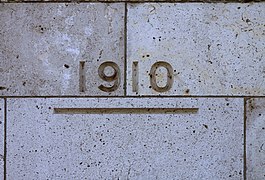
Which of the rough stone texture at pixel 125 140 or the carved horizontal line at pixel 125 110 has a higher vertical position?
the carved horizontal line at pixel 125 110

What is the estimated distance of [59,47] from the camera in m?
3.49

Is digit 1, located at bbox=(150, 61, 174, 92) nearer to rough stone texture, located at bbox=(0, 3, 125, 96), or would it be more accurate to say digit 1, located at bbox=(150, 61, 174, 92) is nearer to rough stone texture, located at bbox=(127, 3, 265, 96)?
rough stone texture, located at bbox=(127, 3, 265, 96)

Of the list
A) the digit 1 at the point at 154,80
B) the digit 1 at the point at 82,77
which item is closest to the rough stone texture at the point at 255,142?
the digit 1 at the point at 154,80

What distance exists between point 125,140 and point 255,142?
0.84 metres

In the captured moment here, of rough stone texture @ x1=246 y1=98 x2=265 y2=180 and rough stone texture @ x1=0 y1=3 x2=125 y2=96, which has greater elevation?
rough stone texture @ x1=0 y1=3 x2=125 y2=96

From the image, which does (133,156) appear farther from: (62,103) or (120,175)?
(62,103)

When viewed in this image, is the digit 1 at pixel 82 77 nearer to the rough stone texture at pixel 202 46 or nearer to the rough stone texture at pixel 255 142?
the rough stone texture at pixel 202 46

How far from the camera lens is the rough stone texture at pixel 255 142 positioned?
136 inches

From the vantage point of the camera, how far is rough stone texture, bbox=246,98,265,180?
3463 millimetres

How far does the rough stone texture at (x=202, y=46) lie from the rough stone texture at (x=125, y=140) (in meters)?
0.12

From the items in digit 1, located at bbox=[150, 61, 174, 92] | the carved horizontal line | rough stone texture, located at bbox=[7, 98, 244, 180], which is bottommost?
rough stone texture, located at bbox=[7, 98, 244, 180]

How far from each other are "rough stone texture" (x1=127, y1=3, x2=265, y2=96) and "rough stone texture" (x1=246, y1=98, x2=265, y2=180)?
10 cm

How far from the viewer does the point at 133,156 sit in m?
3.48

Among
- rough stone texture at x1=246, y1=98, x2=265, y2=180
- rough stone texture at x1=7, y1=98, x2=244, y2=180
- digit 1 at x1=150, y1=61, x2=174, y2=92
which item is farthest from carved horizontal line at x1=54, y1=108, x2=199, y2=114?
rough stone texture at x1=246, y1=98, x2=265, y2=180
